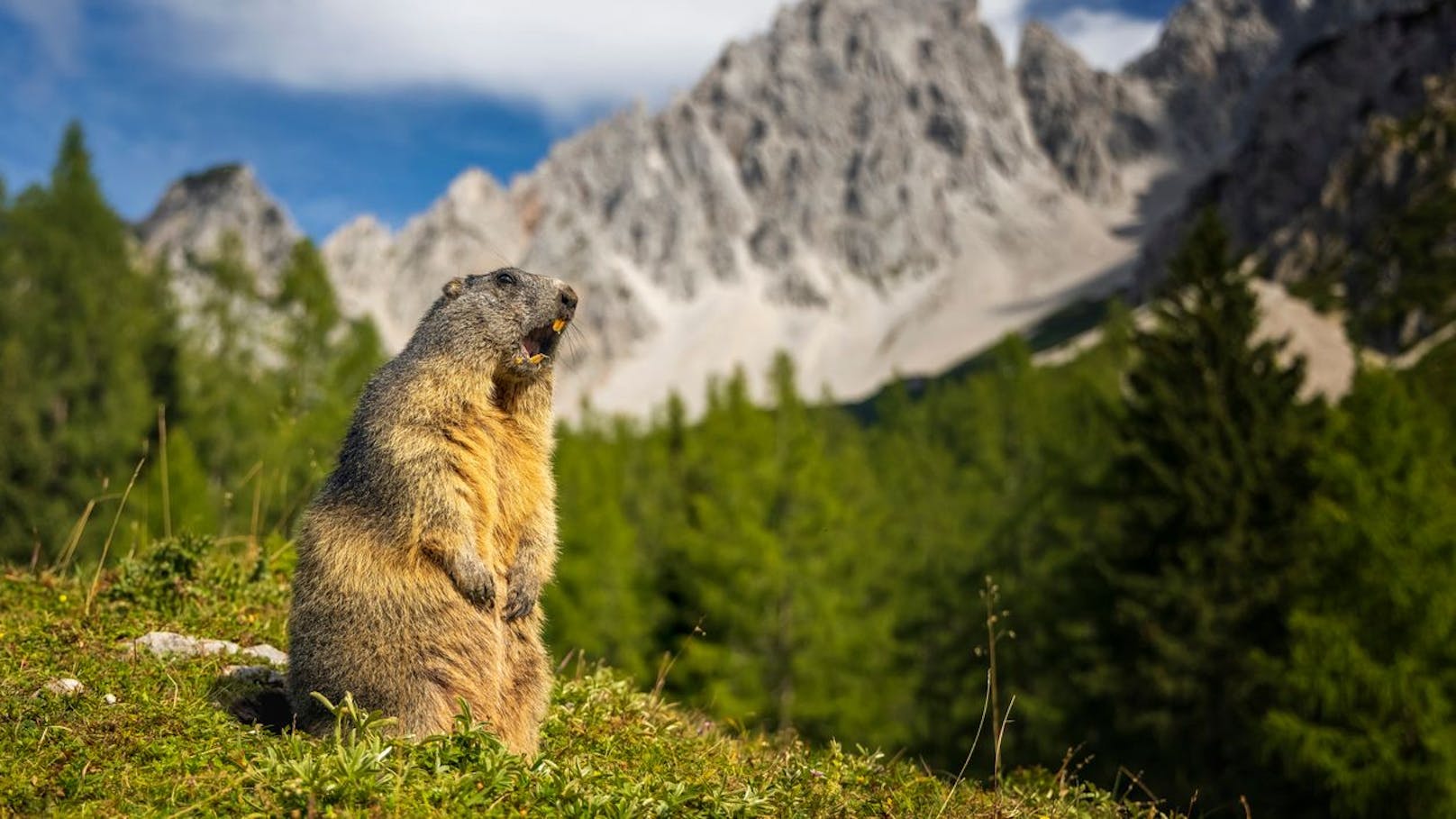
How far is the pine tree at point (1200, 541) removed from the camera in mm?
24828

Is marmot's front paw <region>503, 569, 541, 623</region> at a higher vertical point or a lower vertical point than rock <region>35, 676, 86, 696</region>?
higher

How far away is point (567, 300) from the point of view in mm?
6016

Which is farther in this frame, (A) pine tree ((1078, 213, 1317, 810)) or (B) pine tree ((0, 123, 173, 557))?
(B) pine tree ((0, 123, 173, 557))

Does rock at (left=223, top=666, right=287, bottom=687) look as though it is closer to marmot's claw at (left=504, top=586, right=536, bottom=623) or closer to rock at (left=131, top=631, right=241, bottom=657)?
rock at (left=131, top=631, right=241, bottom=657)

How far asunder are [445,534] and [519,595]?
0.63 metres

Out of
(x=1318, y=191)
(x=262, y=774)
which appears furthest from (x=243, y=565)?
Result: (x=1318, y=191)

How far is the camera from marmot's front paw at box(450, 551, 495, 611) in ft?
17.4

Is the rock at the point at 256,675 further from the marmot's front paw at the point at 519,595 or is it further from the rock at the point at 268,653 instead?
the marmot's front paw at the point at 519,595

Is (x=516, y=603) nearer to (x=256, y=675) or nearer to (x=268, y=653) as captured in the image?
(x=256, y=675)

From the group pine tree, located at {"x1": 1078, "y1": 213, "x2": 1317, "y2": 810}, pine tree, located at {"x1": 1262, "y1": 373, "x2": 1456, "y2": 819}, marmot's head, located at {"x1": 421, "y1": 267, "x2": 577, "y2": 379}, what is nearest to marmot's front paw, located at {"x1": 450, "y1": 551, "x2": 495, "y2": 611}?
marmot's head, located at {"x1": 421, "y1": 267, "x2": 577, "y2": 379}

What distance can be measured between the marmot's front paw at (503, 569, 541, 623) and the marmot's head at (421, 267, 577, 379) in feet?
4.07

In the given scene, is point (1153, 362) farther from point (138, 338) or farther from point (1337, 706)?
point (138, 338)

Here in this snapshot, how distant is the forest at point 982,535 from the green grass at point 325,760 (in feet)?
18.3

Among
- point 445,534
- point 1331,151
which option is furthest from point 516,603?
point 1331,151
